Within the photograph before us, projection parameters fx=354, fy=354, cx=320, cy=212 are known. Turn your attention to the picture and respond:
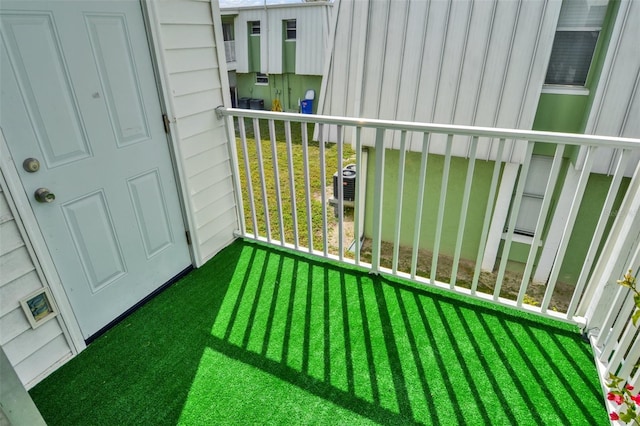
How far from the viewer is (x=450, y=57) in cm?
362

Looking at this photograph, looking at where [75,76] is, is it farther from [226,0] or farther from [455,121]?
[226,0]

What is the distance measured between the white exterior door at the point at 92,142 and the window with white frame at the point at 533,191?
374 centimetres

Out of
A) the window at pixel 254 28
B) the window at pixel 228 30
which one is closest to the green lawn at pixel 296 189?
the window at pixel 254 28

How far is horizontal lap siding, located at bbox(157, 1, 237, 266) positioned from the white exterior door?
134 mm

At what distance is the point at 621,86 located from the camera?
3158 mm

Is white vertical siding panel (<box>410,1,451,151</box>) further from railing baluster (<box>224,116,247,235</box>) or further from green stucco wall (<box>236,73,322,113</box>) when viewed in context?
green stucco wall (<box>236,73,322,113</box>)

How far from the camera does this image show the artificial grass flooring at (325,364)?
1600 millimetres

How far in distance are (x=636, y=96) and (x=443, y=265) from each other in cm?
257

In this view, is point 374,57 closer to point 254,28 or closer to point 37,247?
point 37,247

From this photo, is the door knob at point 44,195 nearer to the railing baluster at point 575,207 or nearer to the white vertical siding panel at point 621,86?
the railing baluster at point 575,207

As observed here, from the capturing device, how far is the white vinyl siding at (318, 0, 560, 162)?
335 centimetres

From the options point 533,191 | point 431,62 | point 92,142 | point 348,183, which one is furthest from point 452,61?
point 92,142

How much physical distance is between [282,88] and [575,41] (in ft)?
30.2

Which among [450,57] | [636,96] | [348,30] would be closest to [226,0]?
[348,30]
